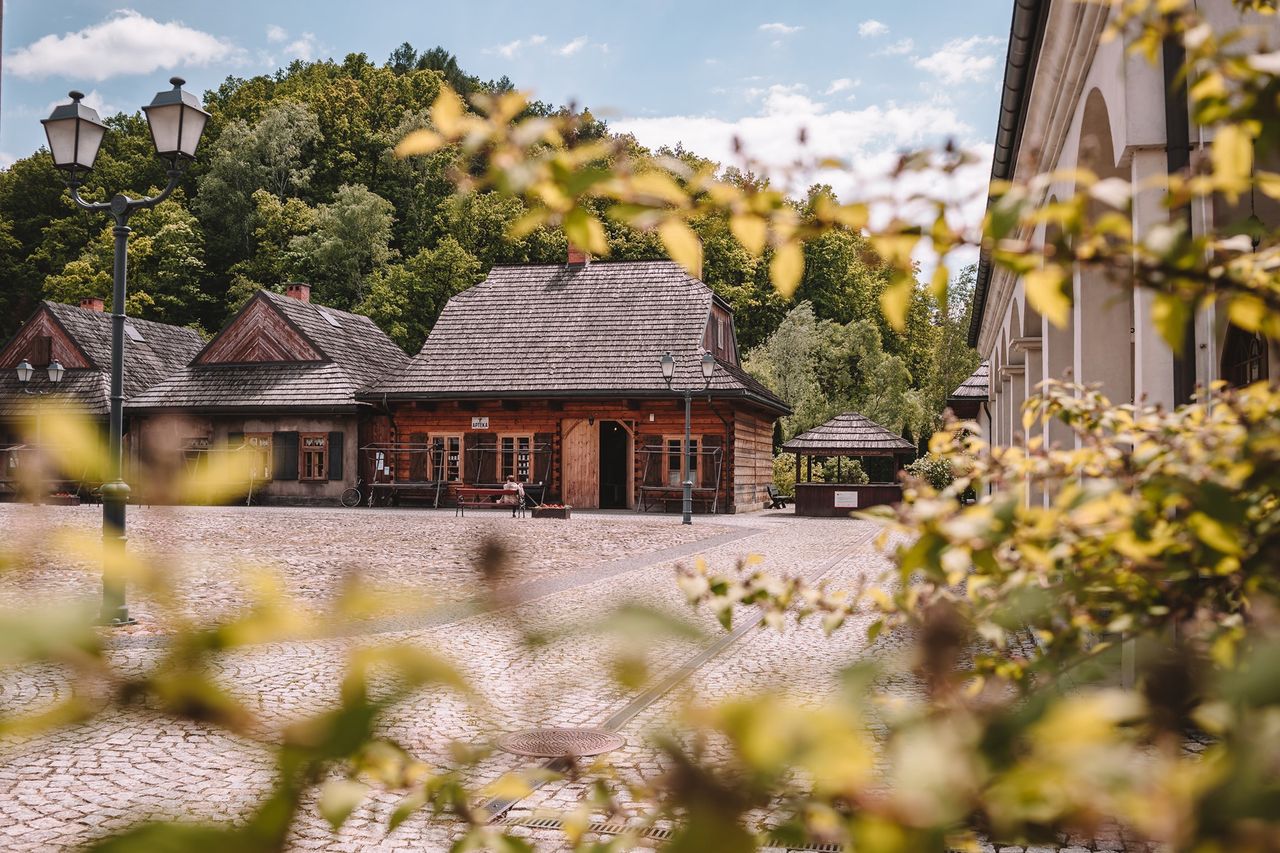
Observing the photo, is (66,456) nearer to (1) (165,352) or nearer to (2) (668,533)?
(2) (668,533)

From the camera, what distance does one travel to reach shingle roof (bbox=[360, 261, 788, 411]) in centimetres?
2847

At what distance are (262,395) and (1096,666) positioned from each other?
103 feet

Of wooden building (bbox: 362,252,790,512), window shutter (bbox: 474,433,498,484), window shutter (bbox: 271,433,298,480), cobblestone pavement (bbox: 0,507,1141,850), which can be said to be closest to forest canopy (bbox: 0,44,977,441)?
wooden building (bbox: 362,252,790,512)

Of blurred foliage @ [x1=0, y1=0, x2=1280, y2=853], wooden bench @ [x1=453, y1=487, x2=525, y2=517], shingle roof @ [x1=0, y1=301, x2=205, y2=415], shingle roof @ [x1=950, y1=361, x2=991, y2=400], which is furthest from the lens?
shingle roof @ [x1=0, y1=301, x2=205, y2=415]

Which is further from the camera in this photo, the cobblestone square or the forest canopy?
the forest canopy

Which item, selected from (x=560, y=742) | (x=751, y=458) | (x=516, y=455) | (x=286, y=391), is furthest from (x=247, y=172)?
(x=560, y=742)

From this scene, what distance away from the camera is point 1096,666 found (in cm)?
139

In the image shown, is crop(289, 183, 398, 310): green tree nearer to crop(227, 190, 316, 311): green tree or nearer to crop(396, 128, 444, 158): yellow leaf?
crop(227, 190, 316, 311): green tree

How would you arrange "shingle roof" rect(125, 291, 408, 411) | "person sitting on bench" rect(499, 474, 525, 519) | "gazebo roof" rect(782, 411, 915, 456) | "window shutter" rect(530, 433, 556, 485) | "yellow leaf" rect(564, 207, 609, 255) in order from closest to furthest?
"yellow leaf" rect(564, 207, 609, 255), "person sitting on bench" rect(499, 474, 525, 519), "gazebo roof" rect(782, 411, 915, 456), "window shutter" rect(530, 433, 556, 485), "shingle roof" rect(125, 291, 408, 411)

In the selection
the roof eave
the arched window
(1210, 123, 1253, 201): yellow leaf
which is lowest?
(1210, 123, 1253, 201): yellow leaf

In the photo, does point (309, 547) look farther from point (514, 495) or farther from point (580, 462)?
point (580, 462)

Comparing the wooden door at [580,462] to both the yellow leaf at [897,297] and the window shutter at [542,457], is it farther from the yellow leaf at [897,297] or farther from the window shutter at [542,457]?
the yellow leaf at [897,297]

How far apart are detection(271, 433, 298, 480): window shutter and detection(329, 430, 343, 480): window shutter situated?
3.70 ft

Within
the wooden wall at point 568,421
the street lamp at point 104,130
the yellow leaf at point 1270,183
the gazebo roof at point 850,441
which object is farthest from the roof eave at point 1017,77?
the gazebo roof at point 850,441
